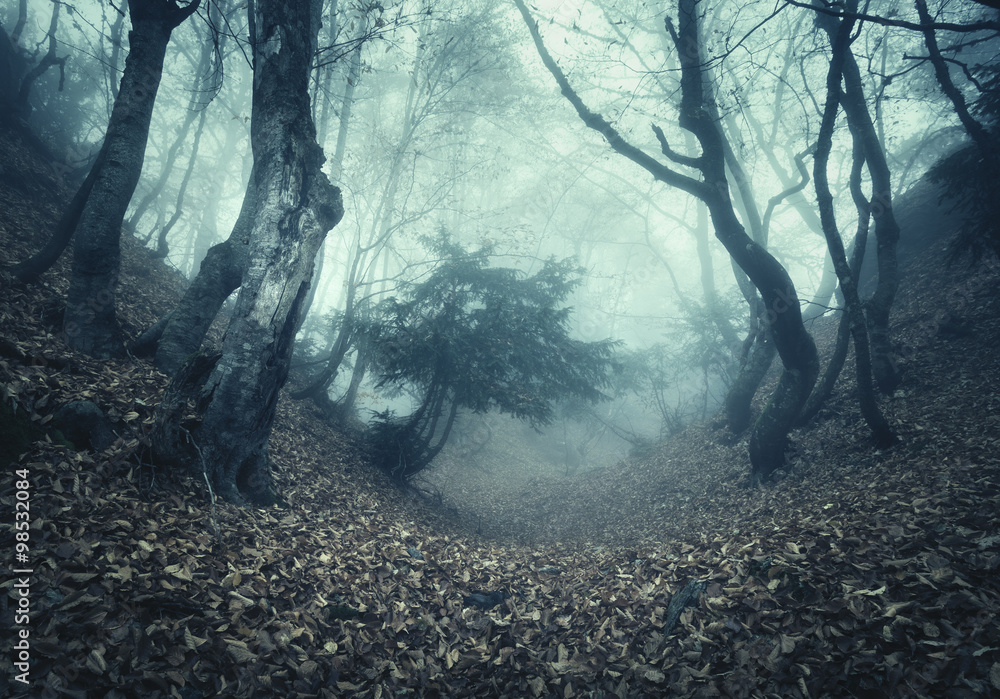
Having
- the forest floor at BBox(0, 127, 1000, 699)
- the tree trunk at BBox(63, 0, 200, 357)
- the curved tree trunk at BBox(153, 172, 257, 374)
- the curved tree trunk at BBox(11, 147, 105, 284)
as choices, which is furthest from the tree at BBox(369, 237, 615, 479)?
the curved tree trunk at BBox(11, 147, 105, 284)

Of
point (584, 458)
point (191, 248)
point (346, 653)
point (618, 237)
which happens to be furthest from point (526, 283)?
point (191, 248)

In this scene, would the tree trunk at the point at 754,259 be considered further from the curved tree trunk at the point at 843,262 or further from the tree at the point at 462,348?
the tree at the point at 462,348

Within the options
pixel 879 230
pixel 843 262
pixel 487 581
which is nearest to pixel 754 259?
pixel 843 262

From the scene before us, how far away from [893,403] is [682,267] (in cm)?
4073

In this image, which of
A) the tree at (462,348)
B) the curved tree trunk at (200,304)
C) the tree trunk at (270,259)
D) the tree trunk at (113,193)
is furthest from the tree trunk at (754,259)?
the tree trunk at (113,193)

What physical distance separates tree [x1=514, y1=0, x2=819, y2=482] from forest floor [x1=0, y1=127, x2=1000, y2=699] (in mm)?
924

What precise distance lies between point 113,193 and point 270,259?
9.47 ft

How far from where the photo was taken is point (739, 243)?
693 centimetres

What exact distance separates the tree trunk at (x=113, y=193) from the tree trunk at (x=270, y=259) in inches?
71.6

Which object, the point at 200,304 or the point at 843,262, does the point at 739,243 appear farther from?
the point at 200,304

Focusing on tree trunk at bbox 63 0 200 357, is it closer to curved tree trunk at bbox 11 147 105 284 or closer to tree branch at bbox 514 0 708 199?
curved tree trunk at bbox 11 147 105 284

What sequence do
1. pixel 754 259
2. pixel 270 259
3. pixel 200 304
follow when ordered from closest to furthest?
pixel 270 259
pixel 200 304
pixel 754 259

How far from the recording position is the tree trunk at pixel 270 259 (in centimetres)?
434

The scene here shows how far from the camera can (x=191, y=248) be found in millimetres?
30094
